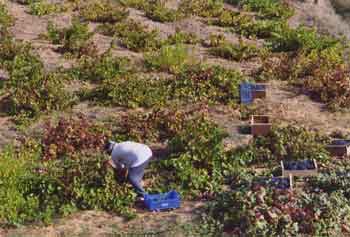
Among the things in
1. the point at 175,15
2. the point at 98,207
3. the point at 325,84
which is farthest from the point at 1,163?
the point at 175,15

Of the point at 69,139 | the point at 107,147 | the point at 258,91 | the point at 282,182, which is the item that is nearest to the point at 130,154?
the point at 107,147

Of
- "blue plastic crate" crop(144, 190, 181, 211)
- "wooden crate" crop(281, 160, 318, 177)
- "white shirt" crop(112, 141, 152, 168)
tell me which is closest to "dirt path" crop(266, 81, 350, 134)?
"wooden crate" crop(281, 160, 318, 177)

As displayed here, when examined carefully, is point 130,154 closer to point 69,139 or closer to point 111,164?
point 111,164

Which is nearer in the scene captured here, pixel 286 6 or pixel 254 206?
pixel 254 206

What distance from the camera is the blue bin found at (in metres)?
11.9

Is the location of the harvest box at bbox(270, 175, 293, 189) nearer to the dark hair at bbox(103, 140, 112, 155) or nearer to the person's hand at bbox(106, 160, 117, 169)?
the person's hand at bbox(106, 160, 117, 169)

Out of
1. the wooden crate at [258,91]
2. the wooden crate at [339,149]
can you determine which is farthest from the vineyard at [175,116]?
the wooden crate at [258,91]

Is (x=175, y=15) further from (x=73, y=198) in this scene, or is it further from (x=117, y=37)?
(x=73, y=198)

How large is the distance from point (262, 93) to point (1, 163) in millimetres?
4512

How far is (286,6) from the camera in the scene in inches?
658

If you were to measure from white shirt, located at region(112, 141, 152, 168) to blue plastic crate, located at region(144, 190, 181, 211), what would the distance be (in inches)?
16.8

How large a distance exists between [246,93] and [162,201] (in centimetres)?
360

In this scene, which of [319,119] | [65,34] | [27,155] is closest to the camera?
[27,155]

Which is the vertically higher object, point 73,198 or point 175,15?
point 175,15
